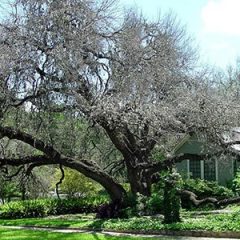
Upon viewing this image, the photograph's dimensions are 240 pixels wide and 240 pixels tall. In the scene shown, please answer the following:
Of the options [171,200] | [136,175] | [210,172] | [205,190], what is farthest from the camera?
[210,172]

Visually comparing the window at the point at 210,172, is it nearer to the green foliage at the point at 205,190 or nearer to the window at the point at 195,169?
the window at the point at 195,169

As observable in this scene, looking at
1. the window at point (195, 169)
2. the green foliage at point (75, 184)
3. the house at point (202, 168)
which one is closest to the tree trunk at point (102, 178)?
the house at point (202, 168)

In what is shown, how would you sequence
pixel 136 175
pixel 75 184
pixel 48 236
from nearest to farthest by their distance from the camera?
pixel 48 236, pixel 136 175, pixel 75 184

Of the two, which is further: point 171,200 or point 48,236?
point 171,200

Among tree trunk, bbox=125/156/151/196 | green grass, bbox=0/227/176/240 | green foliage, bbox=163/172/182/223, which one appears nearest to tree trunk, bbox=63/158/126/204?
tree trunk, bbox=125/156/151/196

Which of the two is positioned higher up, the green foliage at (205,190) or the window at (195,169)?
the window at (195,169)

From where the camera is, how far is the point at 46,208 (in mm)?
25156

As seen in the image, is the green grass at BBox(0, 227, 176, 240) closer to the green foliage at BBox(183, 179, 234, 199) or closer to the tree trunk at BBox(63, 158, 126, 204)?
the tree trunk at BBox(63, 158, 126, 204)

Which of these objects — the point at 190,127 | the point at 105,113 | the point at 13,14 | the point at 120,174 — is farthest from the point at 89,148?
the point at 13,14

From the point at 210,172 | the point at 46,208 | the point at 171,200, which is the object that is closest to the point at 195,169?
the point at 210,172

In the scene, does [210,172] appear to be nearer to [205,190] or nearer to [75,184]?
[205,190]

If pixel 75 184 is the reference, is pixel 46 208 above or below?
below

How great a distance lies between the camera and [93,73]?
17.5 metres

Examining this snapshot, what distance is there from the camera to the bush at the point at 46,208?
2498 centimetres
